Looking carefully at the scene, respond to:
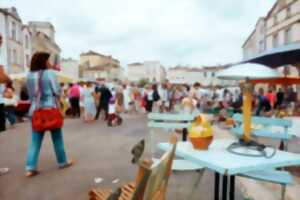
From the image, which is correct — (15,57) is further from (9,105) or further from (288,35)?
(288,35)

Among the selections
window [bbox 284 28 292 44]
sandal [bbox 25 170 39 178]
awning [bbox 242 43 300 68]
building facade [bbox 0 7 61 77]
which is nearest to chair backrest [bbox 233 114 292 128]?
awning [bbox 242 43 300 68]

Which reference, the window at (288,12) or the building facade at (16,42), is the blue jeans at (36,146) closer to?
the building facade at (16,42)

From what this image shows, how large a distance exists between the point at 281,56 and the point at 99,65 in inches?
2946

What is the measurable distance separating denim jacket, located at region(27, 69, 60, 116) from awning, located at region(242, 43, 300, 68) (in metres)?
3.78

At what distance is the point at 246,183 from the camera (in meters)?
4.47

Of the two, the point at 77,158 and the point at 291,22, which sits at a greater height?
the point at 291,22

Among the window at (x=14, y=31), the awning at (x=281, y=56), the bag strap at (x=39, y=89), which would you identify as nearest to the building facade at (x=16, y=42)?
the window at (x=14, y=31)

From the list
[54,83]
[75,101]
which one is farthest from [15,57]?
[54,83]

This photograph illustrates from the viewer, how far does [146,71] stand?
284 ft

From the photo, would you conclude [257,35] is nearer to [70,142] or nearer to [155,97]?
[155,97]

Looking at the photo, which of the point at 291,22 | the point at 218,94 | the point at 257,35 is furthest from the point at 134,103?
the point at 257,35

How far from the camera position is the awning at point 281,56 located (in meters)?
5.11

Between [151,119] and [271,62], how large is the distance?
2896 mm

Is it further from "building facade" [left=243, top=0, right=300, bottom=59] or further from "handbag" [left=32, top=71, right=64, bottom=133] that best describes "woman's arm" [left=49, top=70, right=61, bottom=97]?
"building facade" [left=243, top=0, right=300, bottom=59]
